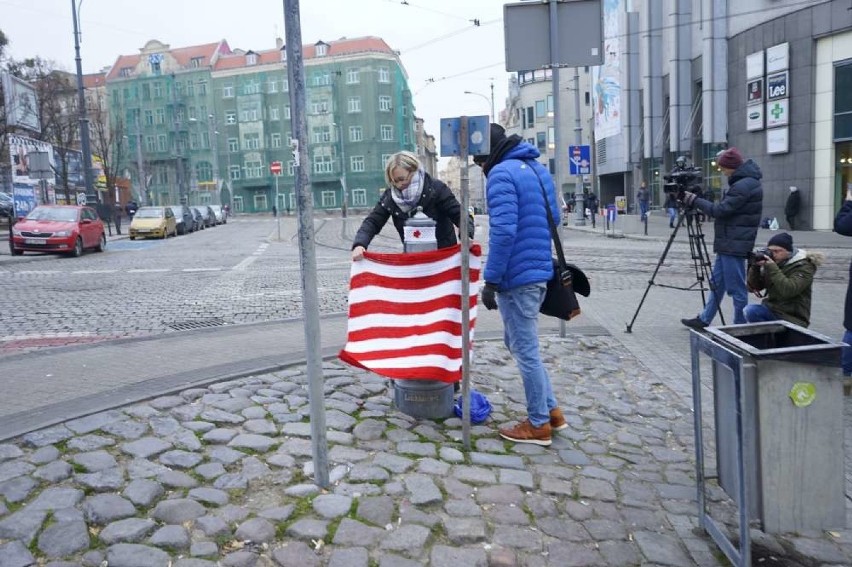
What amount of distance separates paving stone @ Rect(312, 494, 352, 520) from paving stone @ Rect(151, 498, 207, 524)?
0.54 metres

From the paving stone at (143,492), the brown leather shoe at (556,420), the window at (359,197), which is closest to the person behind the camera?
the paving stone at (143,492)

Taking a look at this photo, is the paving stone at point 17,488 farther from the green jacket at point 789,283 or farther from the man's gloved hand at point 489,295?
the green jacket at point 789,283

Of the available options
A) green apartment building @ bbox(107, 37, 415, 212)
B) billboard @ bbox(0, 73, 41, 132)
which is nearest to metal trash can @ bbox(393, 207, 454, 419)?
billboard @ bbox(0, 73, 41, 132)

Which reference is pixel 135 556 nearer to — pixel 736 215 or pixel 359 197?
pixel 736 215

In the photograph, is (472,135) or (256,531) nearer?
(256,531)

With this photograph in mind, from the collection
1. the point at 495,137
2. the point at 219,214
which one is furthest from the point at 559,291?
the point at 219,214

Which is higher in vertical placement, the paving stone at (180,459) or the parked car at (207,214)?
the parked car at (207,214)

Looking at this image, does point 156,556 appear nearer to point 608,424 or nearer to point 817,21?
point 608,424

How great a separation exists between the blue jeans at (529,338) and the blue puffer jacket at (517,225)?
0.10 metres

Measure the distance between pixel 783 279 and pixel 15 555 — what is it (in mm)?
5346

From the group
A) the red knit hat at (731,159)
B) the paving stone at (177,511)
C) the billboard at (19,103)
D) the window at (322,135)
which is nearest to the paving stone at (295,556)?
the paving stone at (177,511)

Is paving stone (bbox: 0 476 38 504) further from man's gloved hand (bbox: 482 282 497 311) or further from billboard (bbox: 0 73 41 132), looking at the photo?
billboard (bbox: 0 73 41 132)

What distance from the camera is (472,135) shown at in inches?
165

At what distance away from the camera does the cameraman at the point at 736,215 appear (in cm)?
674
